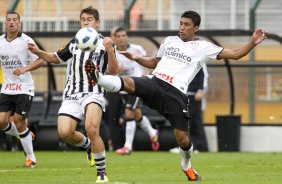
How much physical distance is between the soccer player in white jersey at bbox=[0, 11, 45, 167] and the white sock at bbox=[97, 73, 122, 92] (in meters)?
4.77

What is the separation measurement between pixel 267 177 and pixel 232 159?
4.72 m

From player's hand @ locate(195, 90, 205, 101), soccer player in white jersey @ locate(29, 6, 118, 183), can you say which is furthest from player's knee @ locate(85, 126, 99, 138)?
player's hand @ locate(195, 90, 205, 101)

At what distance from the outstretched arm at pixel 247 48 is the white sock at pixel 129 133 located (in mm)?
7003

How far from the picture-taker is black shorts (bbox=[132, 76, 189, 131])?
11664 mm

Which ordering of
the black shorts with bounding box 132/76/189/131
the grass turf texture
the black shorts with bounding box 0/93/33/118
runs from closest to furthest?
the black shorts with bounding box 132/76/189/131 → the grass turf texture → the black shorts with bounding box 0/93/33/118

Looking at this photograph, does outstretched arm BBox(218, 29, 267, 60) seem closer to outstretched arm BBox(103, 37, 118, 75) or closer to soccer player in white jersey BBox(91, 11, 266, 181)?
soccer player in white jersey BBox(91, 11, 266, 181)

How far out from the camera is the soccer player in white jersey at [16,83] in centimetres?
1551

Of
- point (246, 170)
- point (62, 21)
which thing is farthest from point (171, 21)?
point (246, 170)

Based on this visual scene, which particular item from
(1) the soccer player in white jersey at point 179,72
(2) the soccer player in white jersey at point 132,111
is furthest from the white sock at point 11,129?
(1) the soccer player in white jersey at point 179,72

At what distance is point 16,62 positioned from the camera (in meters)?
15.6

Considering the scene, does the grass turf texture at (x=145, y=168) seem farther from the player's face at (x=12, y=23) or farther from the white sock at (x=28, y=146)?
the player's face at (x=12, y=23)

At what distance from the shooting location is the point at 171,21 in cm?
2464

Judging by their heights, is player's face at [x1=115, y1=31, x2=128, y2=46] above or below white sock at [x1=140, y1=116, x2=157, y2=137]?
above

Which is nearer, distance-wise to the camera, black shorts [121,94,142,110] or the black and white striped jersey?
the black and white striped jersey
